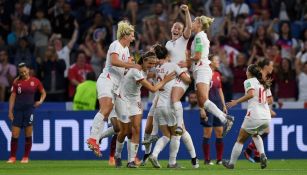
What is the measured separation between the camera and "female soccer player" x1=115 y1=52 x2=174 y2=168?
21531 mm

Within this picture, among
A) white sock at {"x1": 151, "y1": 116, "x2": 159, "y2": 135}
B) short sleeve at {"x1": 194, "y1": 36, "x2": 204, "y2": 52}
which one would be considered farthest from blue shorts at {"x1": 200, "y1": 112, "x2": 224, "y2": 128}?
short sleeve at {"x1": 194, "y1": 36, "x2": 204, "y2": 52}

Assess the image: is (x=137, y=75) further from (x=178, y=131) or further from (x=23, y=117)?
(x=23, y=117)

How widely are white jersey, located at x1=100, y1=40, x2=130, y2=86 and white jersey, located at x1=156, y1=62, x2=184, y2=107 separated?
687 millimetres

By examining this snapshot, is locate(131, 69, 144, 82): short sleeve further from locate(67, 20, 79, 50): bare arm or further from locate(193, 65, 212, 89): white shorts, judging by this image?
locate(67, 20, 79, 50): bare arm

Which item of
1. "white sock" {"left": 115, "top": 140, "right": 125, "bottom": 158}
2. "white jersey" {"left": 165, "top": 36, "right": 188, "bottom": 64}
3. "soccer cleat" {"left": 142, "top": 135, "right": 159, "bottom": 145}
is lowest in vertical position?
"white sock" {"left": 115, "top": 140, "right": 125, "bottom": 158}

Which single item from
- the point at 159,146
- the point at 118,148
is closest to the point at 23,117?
the point at 118,148

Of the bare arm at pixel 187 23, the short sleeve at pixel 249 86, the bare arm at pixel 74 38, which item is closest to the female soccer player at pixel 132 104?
→ the bare arm at pixel 187 23

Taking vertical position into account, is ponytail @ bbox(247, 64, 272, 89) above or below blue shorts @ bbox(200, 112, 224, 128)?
above

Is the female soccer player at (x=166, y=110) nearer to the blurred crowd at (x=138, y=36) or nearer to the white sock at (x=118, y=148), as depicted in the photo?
the white sock at (x=118, y=148)

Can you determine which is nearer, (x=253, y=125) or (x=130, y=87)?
(x=253, y=125)

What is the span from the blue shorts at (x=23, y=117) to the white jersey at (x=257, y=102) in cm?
595

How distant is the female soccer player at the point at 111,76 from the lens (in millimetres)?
21325

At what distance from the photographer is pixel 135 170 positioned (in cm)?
2072

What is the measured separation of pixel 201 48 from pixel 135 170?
8.61ft
